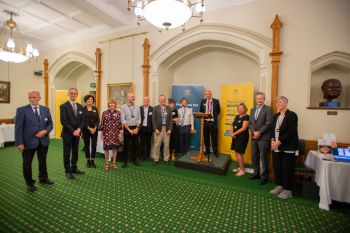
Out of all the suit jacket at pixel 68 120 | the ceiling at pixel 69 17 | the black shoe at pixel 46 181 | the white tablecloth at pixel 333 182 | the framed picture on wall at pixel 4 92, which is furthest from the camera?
the framed picture on wall at pixel 4 92

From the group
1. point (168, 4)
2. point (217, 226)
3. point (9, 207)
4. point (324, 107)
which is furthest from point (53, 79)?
point (324, 107)

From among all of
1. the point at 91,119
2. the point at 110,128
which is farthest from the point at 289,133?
the point at 91,119

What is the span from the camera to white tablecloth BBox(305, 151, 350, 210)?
2.65 m

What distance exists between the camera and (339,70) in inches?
169

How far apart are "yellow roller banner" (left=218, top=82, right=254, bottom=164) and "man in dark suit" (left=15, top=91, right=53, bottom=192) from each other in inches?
166

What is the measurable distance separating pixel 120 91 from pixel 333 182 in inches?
223

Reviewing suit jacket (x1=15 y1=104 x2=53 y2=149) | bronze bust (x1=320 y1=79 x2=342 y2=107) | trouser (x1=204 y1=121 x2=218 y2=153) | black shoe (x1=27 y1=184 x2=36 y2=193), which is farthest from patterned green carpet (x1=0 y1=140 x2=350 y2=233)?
bronze bust (x1=320 y1=79 x2=342 y2=107)

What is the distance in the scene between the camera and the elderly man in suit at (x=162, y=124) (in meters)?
4.75

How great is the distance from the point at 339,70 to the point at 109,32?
653 cm

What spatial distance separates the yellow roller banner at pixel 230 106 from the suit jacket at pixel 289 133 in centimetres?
191

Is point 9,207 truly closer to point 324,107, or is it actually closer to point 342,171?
point 342,171

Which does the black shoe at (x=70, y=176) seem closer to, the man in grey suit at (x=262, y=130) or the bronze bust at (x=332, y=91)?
the man in grey suit at (x=262, y=130)

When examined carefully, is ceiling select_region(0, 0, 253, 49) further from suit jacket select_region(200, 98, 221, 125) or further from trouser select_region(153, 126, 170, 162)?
trouser select_region(153, 126, 170, 162)

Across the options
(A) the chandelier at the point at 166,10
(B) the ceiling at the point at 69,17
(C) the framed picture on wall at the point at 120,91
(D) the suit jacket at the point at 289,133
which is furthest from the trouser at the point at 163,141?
(B) the ceiling at the point at 69,17
